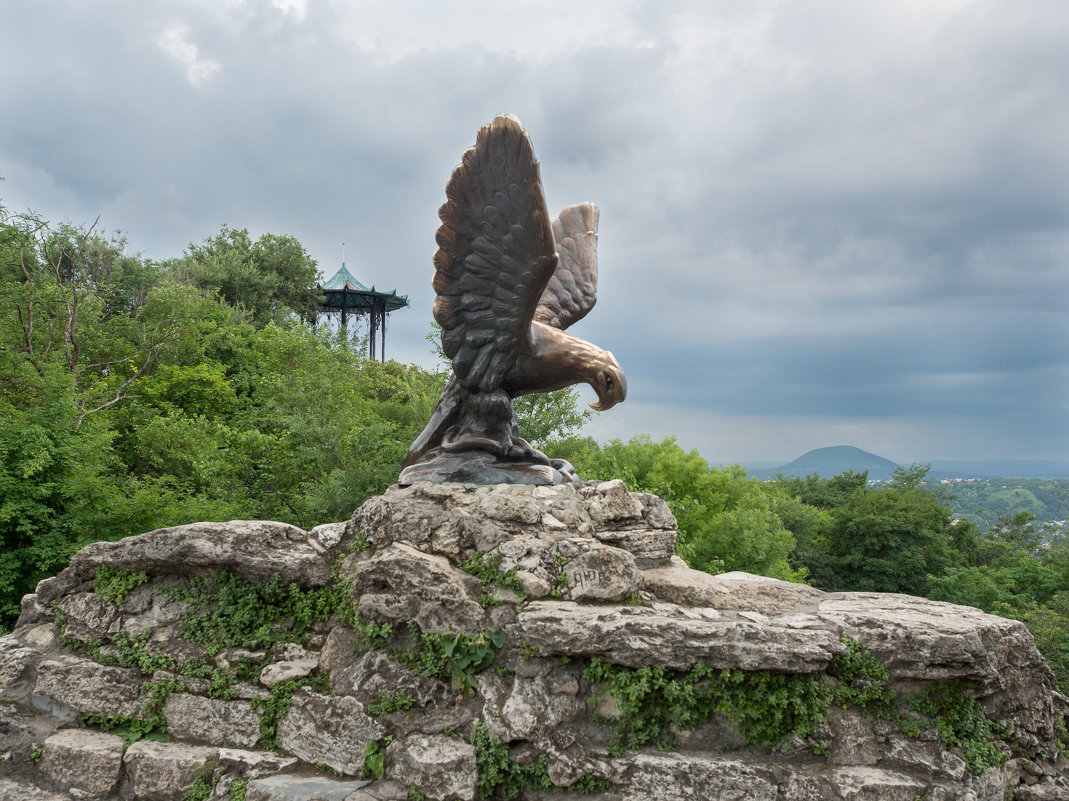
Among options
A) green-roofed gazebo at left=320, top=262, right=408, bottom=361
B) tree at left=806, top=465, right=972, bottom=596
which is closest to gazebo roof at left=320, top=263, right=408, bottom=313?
green-roofed gazebo at left=320, top=262, right=408, bottom=361

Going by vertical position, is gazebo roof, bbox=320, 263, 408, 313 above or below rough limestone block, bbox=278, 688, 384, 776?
above

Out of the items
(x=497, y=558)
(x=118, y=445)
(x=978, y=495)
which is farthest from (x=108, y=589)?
(x=978, y=495)

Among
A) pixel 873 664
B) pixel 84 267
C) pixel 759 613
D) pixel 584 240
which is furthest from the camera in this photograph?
pixel 84 267

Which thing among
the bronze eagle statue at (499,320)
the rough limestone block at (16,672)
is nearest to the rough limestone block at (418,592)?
the bronze eagle statue at (499,320)

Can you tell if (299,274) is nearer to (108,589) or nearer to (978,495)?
(108,589)

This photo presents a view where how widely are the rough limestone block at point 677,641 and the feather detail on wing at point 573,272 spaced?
2438 millimetres

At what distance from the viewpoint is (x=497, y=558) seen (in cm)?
397

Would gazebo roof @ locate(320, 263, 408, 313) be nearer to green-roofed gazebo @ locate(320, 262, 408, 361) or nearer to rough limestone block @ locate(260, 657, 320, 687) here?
green-roofed gazebo @ locate(320, 262, 408, 361)

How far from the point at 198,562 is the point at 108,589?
713 mm

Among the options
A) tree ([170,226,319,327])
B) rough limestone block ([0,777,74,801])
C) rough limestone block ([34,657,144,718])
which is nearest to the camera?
rough limestone block ([0,777,74,801])

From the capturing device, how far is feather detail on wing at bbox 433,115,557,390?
12.6 feet

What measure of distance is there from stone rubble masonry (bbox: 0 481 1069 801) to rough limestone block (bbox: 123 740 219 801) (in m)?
0.01

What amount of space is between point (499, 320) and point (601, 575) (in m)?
1.78

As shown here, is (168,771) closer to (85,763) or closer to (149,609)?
(85,763)
